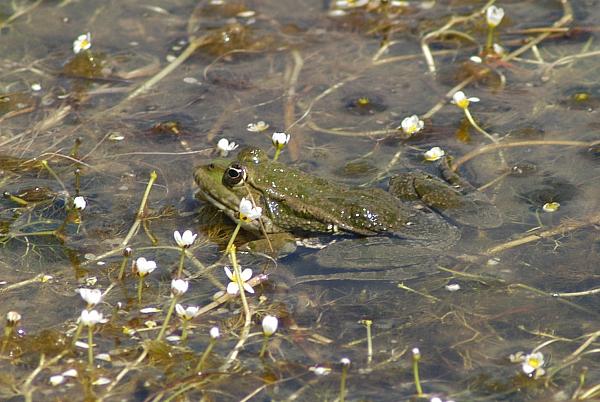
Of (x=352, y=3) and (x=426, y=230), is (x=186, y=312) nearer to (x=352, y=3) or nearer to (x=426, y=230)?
(x=426, y=230)

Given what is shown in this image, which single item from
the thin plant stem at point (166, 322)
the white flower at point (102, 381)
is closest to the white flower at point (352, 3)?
the thin plant stem at point (166, 322)

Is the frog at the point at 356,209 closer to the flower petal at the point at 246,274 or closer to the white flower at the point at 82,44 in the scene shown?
the flower petal at the point at 246,274

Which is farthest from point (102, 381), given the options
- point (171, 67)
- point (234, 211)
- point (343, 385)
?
point (171, 67)

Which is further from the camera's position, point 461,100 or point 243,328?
point 461,100

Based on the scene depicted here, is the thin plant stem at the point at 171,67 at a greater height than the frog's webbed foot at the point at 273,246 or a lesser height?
lesser

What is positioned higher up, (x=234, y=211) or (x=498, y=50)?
(x=234, y=211)

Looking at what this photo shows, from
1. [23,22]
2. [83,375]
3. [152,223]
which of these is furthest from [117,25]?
[83,375]
